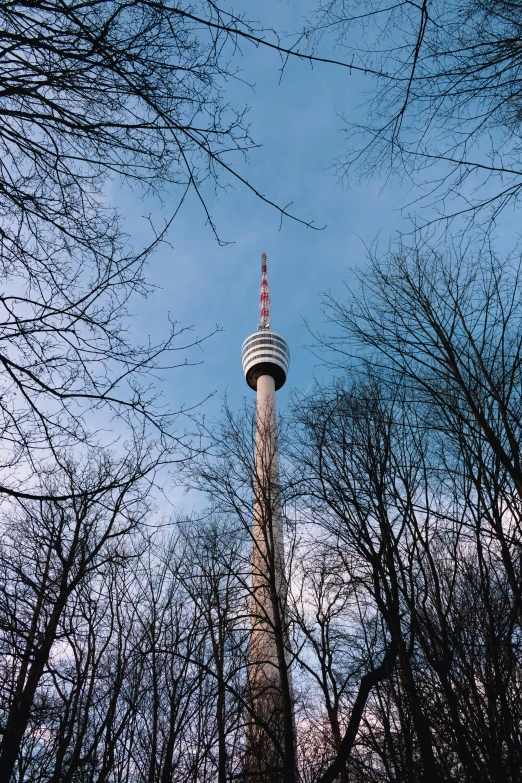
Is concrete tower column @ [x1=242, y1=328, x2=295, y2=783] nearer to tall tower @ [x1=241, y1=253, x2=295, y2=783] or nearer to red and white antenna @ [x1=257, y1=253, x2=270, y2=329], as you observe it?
tall tower @ [x1=241, y1=253, x2=295, y2=783]

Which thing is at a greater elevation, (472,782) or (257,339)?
(257,339)

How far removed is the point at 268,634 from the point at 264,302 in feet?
157

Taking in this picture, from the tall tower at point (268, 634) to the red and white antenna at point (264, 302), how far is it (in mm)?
40420

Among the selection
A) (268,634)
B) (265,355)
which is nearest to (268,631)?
(268,634)

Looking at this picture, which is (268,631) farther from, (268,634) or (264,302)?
(264,302)

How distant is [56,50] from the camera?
264cm

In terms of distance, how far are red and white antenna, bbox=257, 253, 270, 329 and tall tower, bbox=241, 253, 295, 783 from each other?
4042 cm

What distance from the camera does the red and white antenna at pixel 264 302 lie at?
2156 inches

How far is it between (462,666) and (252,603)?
7245 mm

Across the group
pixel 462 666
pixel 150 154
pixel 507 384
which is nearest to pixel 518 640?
pixel 462 666

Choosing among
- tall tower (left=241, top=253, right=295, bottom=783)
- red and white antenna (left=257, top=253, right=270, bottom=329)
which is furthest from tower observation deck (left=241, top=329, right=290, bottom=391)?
tall tower (left=241, top=253, right=295, bottom=783)

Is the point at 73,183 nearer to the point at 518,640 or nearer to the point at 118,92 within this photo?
the point at 118,92

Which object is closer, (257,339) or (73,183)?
(73,183)

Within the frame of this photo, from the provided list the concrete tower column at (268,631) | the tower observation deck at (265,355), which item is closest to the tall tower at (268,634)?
the concrete tower column at (268,631)
